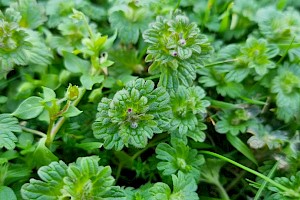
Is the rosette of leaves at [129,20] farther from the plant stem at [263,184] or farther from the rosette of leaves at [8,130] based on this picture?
the plant stem at [263,184]

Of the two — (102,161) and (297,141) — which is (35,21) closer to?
(102,161)

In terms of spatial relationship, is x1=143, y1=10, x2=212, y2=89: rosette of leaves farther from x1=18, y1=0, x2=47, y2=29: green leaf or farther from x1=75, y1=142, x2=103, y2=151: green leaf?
x1=18, y1=0, x2=47, y2=29: green leaf

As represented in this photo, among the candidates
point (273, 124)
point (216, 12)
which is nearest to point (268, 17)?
point (216, 12)

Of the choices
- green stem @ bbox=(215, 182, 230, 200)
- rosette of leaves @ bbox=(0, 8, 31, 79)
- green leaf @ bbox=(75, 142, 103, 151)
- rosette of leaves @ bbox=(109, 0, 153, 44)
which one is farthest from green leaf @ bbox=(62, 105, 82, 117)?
green stem @ bbox=(215, 182, 230, 200)

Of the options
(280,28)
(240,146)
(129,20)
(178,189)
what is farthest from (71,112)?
(280,28)

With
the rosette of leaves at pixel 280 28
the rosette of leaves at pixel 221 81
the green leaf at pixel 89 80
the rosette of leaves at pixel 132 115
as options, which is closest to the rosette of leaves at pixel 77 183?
the rosette of leaves at pixel 132 115

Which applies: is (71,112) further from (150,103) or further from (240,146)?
(240,146)
